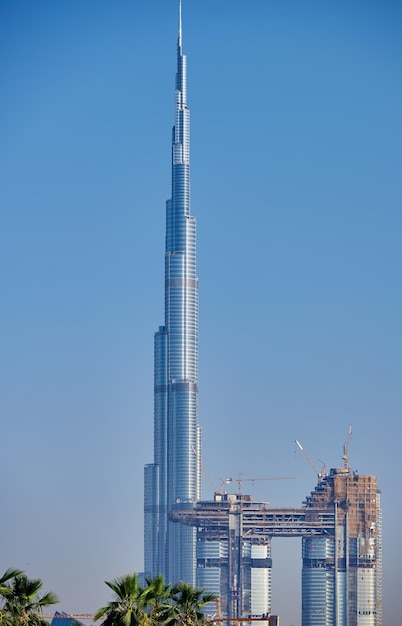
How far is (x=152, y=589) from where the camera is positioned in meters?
116

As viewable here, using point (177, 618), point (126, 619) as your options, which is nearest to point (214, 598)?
point (177, 618)

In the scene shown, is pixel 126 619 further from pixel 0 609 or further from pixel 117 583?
pixel 0 609

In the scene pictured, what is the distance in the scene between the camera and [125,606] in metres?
112

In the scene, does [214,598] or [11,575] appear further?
[214,598]

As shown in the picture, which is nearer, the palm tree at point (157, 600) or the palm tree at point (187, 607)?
the palm tree at point (157, 600)

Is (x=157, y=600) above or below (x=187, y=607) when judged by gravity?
above

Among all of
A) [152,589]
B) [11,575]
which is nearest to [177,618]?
[152,589]

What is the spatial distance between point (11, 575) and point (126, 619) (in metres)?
8.07

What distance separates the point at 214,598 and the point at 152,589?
9307 millimetres

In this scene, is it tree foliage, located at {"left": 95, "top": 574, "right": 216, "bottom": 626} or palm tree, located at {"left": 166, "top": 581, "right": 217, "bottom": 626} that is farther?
palm tree, located at {"left": 166, "top": 581, "right": 217, "bottom": 626}

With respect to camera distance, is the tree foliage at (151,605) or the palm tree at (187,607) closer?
the tree foliage at (151,605)

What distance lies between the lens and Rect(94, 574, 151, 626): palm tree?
366ft

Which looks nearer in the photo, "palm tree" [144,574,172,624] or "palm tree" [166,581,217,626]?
"palm tree" [144,574,172,624]

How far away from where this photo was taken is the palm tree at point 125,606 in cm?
11144
